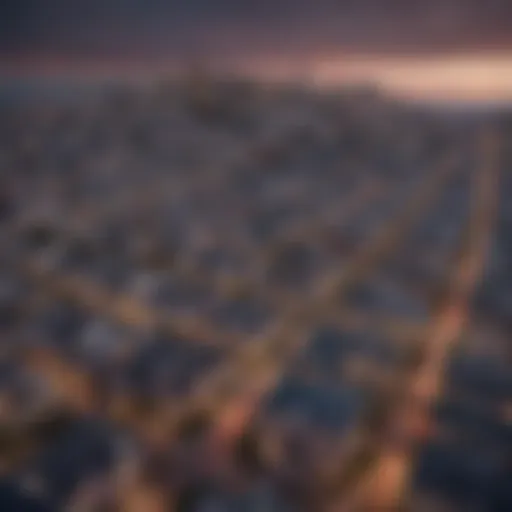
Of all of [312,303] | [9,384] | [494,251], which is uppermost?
Result: [494,251]

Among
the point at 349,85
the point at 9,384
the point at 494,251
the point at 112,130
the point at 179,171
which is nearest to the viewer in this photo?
the point at 9,384

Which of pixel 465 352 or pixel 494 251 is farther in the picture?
pixel 494 251

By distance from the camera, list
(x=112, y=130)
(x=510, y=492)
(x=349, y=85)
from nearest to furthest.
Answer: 1. (x=510, y=492)
2. (x=112, y=130)
3. (x=349, y=85)

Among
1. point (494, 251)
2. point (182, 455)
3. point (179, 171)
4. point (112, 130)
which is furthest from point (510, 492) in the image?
point (112, 130)

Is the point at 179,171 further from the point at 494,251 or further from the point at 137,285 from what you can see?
the point at 494,251

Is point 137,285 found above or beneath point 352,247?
beneath

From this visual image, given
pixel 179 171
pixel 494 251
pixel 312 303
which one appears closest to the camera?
pixel 312 303

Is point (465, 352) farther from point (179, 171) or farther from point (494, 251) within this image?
point (179, 171)

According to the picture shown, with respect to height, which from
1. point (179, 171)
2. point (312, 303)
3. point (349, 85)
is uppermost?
point (349, 85)

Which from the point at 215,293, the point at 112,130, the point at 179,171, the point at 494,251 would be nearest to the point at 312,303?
the point at 215,293
